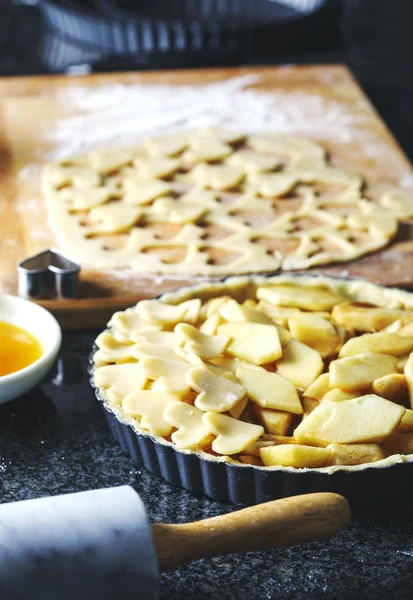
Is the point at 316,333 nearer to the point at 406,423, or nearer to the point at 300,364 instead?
the point at 300,364

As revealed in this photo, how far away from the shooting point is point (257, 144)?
2.00 metres

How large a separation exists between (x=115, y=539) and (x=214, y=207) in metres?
1.05

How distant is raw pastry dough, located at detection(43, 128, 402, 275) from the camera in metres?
1.58

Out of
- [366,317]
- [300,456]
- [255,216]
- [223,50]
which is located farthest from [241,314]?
[223,50]

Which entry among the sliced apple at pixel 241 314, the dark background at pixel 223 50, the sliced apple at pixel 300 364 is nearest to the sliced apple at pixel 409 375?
the sliced apple at pixel 300 364

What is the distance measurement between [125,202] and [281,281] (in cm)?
56

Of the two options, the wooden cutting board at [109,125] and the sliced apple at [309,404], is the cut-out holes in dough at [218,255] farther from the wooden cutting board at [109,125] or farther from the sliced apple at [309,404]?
the sliced apple at [309,404]

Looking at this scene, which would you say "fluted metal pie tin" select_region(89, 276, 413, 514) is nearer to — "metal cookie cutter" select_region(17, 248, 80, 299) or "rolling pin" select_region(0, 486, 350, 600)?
"rolling pin" select_region(0, 486, 350, 600)

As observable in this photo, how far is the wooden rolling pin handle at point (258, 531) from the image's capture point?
818 mm

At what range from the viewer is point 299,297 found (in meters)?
1.22

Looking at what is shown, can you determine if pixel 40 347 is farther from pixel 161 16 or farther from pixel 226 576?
pixel 161 16

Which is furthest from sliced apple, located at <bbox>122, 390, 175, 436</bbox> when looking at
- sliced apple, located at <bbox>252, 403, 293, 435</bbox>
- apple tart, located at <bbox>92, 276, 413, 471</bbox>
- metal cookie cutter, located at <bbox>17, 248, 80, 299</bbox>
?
metal cookie cutter, located at <bbox>17, 248, 80, 299</bbox>

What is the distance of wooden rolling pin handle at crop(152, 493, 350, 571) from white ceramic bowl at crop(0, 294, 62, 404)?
0.35 meters

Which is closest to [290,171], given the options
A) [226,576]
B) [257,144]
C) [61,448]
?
[257,144]
